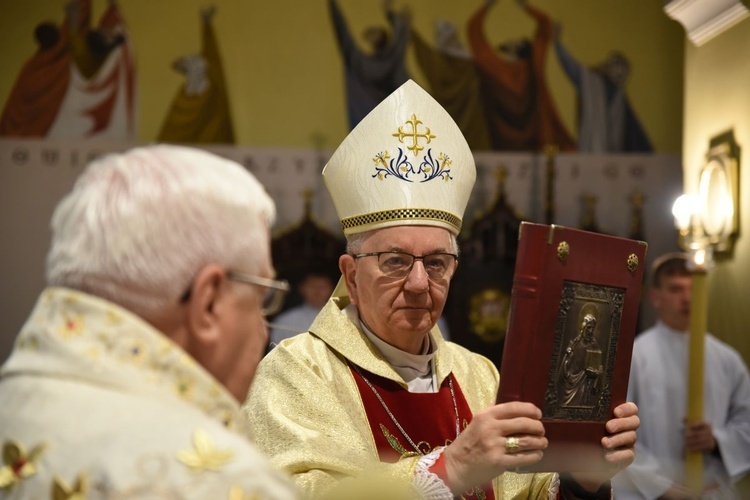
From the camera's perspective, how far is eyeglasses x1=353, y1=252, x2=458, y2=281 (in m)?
3.37

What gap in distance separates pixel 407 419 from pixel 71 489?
1953 millimetres

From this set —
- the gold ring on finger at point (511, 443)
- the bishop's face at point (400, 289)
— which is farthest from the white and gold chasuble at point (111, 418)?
the bishop's face at point (400, 289)

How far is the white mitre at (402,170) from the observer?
3.56m

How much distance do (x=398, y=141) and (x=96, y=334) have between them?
7.09ft

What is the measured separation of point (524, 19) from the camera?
39.3ft

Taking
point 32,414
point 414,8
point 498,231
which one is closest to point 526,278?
point 32,414

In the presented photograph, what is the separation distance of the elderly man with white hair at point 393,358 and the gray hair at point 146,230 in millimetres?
1274

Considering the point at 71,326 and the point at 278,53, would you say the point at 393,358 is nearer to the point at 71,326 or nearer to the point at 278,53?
the point at 71,326

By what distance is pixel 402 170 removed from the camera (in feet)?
12.0

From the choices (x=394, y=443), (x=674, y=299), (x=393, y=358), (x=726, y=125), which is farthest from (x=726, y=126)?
(x=394, y=443)

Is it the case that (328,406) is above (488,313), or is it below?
above

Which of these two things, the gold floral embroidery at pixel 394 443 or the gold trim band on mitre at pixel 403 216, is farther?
the gold trim band on mitre at pixel 403 216

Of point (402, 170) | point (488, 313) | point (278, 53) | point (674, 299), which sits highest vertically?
point (278, 53)

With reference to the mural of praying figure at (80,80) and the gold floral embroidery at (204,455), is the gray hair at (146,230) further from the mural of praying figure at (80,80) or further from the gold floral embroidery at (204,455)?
the mural of praying figure at (80,80)
